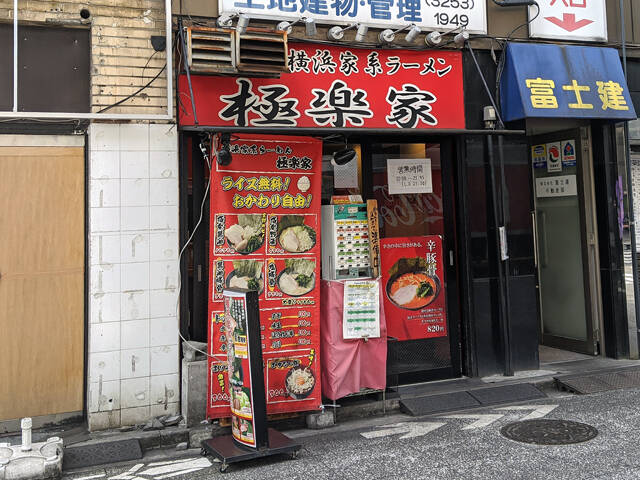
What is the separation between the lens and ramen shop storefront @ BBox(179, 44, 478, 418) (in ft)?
19.2

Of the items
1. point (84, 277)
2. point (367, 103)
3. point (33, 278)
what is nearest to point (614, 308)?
point (367, 103)

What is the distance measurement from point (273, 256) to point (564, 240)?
5140 mm

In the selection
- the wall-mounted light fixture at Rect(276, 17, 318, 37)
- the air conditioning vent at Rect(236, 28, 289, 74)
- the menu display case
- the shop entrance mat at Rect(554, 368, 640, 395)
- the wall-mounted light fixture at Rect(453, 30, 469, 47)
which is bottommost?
the shop entrance mat at Rect(554, 368, 640, 395)

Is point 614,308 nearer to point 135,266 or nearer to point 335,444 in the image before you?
point 335,444

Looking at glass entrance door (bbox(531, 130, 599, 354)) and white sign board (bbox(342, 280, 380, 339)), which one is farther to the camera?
glass entrance door (bbox(531, 130, 599, 354))

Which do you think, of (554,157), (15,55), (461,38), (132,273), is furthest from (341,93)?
(554,157)

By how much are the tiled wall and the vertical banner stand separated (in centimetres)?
118

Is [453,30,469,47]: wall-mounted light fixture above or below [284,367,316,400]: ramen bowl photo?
above

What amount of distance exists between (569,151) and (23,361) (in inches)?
303

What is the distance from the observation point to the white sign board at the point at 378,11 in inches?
254

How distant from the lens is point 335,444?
17.7ft

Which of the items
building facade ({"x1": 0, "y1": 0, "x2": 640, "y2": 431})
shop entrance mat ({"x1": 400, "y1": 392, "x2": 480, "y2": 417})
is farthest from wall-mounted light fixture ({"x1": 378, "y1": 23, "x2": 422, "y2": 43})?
shop entrance mat ({"x1": 400, "y1": 392, "x2": 480, "y2": 417})

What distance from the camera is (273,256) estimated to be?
19.6ft

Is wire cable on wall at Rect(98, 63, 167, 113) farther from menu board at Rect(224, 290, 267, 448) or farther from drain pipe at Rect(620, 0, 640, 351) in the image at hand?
drain pipe at Rect(620, 0, 640, 351)
